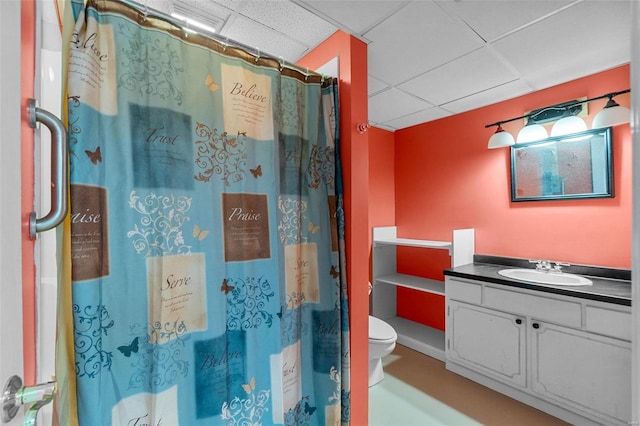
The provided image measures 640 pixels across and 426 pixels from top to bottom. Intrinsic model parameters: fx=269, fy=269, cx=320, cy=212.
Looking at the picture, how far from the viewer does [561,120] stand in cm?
203

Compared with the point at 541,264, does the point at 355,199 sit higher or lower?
higher

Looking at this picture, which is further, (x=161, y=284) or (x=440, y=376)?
(x=440, y=376)

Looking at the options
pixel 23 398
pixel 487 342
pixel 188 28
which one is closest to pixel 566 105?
pixel 487 342

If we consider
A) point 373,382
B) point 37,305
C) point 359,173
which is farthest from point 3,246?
point 373,382

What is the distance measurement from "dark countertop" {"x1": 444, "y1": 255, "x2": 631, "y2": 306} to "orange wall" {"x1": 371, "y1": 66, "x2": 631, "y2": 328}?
7 cm

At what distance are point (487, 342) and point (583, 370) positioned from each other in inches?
21.1

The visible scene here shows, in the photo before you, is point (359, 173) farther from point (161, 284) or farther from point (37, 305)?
point (37, 305)

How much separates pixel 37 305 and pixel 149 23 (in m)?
1.04

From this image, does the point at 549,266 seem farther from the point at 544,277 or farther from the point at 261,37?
the point at 261,37

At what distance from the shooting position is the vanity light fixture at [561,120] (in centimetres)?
177

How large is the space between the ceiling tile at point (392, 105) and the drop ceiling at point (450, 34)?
0.53 ft

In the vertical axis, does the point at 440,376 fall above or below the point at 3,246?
below

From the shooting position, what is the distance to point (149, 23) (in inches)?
40.2

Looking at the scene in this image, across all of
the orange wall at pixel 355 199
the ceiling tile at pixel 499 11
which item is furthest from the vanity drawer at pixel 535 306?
the ceiling tile at pixel 499 11
